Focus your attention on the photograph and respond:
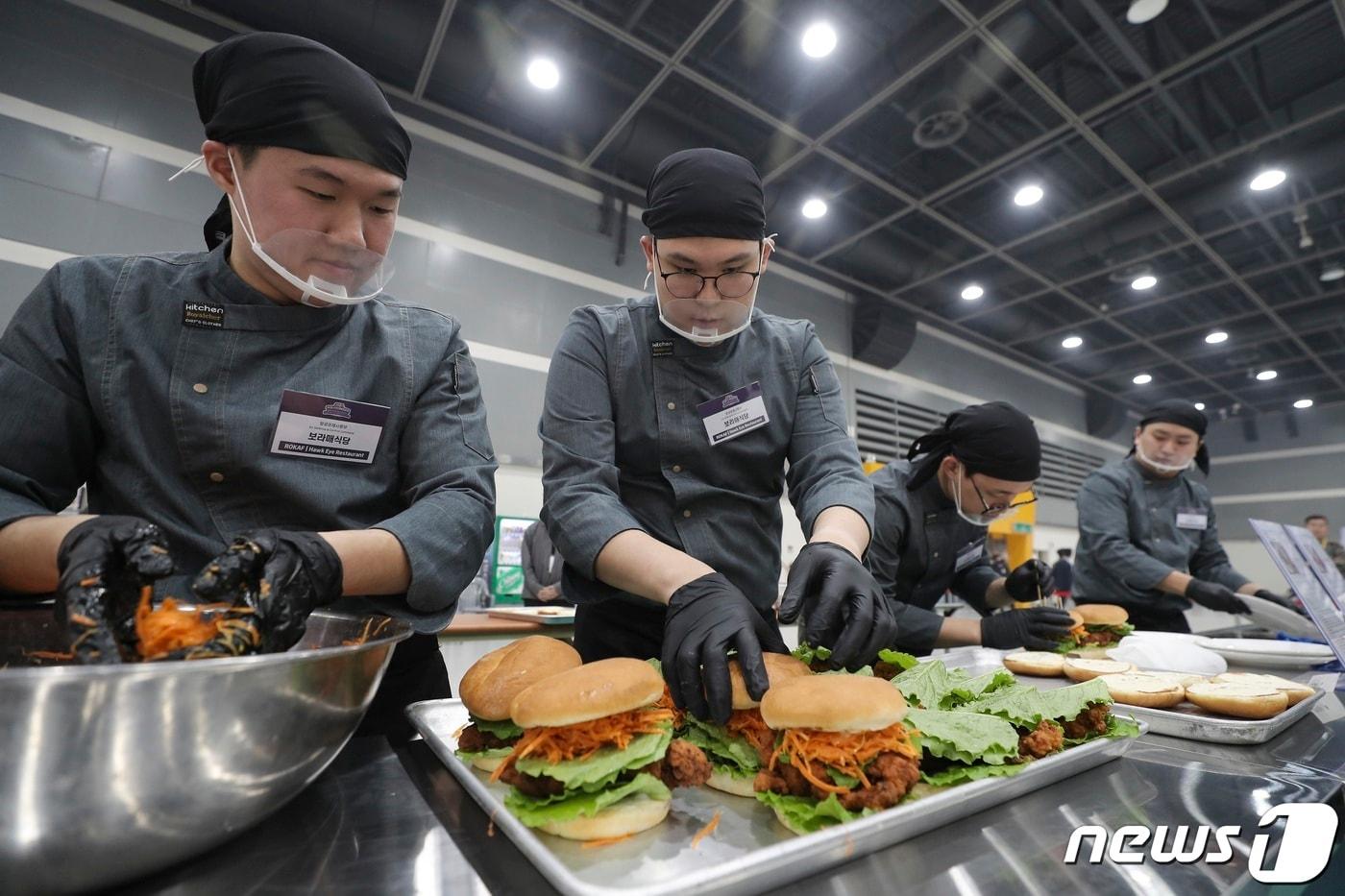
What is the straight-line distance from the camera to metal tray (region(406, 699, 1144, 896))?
593 millimetres

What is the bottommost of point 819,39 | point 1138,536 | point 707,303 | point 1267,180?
point 1138,536

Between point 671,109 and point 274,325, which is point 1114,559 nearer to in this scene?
point 274,325

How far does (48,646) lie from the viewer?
0.82m

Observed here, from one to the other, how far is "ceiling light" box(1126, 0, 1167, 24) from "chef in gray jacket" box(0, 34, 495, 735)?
5256mm

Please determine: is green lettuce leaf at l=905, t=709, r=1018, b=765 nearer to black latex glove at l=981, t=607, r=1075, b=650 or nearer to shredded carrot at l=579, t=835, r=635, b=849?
shredded carrot at l=579, t=835, r=635, b=849

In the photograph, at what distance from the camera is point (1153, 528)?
3.82 meters

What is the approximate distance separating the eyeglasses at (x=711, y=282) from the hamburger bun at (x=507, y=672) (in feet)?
3.06

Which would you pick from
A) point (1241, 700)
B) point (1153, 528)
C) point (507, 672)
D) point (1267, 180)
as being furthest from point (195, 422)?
point (1267, 180)

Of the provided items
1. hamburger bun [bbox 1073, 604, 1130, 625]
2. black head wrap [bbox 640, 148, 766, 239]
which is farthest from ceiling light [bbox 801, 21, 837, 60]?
hamburger bun [bbox 1073, 604, 1130, 625]

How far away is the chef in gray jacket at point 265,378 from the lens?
1.11 metres

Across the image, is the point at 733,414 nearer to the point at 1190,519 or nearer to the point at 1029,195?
the point at 1190,519

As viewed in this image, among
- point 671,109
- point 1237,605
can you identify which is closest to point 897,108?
point 671,109

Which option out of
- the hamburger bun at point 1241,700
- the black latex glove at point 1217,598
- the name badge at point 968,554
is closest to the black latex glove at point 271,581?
the hamburger bun at point 1241,700

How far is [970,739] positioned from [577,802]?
561mm
